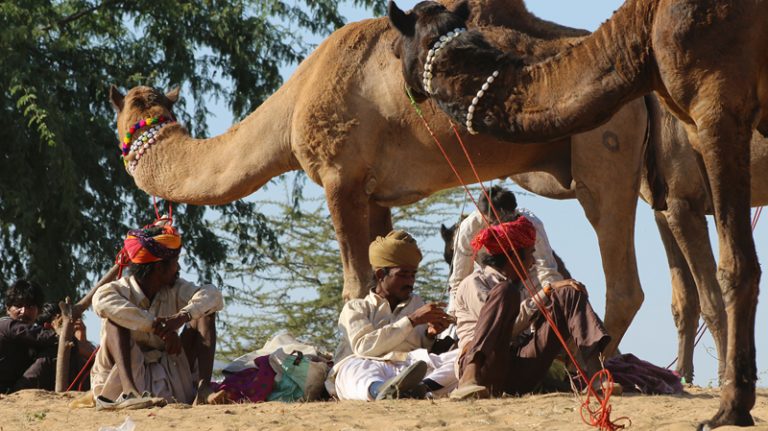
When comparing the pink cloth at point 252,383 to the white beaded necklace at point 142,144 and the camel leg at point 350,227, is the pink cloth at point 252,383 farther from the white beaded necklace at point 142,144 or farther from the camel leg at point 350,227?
the white beaded necklace at point 142,144

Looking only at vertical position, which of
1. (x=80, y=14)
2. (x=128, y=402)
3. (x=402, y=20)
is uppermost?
(x=80, y=14)

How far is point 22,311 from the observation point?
11.0 meters

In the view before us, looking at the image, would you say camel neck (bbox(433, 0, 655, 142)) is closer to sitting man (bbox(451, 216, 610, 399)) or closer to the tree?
sitting man (bbox(451, 216, 610, 399))

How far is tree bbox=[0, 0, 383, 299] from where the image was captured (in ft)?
49.0

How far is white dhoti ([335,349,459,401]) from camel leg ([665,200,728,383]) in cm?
302

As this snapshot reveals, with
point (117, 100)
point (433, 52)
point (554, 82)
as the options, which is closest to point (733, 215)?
point (554, 82)

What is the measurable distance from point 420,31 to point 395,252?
2423 millimetres

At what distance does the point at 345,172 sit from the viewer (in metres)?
10.3

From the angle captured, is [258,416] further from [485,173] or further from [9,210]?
[9,210]

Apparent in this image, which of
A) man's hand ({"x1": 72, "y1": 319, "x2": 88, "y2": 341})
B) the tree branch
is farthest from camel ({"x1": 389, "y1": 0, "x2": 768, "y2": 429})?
the tree branch

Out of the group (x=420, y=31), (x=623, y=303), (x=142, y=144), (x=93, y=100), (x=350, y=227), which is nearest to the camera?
(x=420, y=31)

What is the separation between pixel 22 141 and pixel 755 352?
10.6 meters

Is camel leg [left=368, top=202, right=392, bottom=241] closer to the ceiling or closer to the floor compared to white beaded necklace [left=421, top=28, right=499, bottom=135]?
closer to the ceiling

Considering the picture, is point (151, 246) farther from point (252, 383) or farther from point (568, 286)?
point (568, 286)
